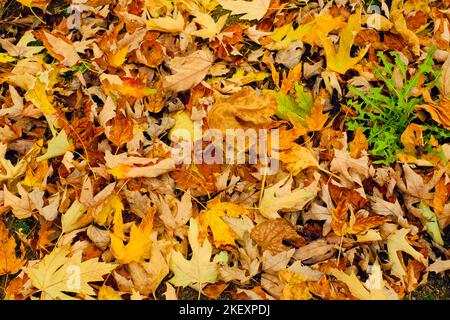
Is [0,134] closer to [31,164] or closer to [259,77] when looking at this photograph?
[31,164]

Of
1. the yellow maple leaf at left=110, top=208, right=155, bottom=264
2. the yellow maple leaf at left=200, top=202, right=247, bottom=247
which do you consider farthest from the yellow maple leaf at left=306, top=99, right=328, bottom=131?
the yellow maple leaf at left=110, top=208, right=155, bottom=264

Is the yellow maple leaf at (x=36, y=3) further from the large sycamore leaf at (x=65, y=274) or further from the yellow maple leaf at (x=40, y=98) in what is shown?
the large sycamore leaf at (x=65, y=274)


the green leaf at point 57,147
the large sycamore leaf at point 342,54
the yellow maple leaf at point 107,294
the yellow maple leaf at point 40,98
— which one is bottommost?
the yellow maple leaf at point 107,294

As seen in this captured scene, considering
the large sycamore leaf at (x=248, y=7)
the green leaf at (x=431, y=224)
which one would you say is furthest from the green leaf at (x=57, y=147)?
the green leaf at (x=431, y=224)

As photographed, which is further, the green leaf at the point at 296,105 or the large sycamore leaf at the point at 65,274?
the green leaf at the point at 296,105

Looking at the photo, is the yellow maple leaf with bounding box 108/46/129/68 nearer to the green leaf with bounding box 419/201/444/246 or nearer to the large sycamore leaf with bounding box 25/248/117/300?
the large sycamore leaf with bounding box 25/248/117/300
